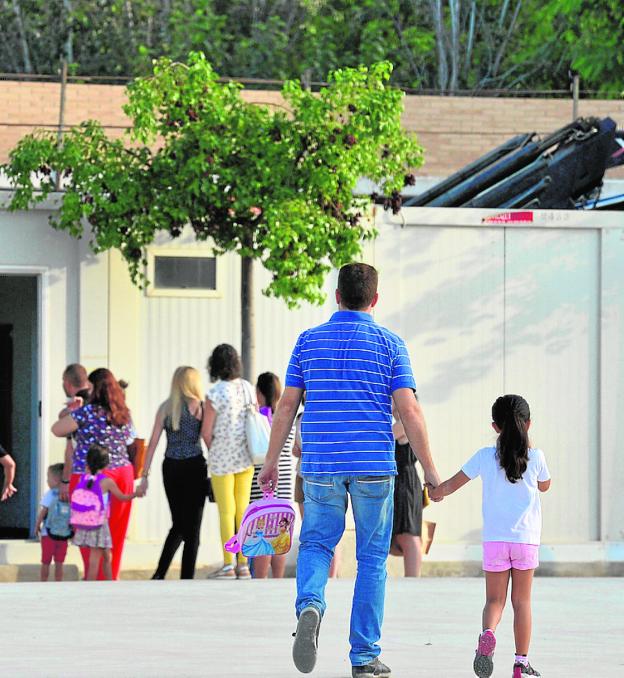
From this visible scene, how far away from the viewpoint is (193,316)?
48.9ft

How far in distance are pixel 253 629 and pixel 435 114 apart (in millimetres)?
15941

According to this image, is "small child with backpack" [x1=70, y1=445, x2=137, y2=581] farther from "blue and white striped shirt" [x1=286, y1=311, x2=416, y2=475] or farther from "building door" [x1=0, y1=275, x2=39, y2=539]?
"blue and white striped shirt" [x1=286, y1=311, x2=416, y2=475]

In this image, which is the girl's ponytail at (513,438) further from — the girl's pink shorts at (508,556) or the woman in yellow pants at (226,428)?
the woman in yellow pants at (226,428)

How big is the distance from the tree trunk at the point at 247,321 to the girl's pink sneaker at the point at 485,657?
25.1ft

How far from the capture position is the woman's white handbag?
40.1 ft

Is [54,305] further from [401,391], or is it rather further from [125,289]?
[401,391]

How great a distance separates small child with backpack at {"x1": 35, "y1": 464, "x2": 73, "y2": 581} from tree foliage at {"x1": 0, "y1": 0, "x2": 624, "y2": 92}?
21628 mm

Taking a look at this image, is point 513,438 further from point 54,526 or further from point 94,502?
point 54,526

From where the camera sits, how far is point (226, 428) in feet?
40.6

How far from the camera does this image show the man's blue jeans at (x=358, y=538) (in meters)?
6.98

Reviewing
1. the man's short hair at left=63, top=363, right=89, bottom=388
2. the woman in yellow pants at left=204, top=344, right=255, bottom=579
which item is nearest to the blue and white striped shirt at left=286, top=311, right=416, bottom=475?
the woman in yellow pants at left=204, top=344, right=255, bottom=579

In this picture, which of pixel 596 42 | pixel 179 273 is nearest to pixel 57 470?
pixel 179 273

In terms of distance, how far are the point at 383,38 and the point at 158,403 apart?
77.1ft

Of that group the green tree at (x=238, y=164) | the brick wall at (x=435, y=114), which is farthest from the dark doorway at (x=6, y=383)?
the brick wall at (x=435, y=114)
